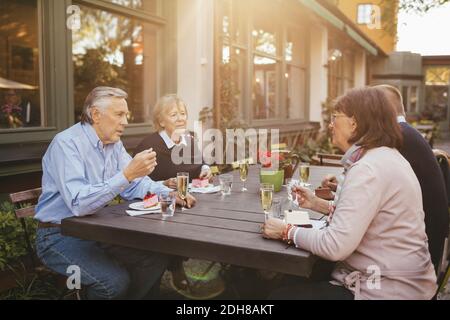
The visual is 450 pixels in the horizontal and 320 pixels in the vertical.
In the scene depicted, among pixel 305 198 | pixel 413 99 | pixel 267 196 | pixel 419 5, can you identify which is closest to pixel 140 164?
pixel 267 196

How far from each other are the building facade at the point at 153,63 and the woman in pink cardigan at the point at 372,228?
96.9 inches

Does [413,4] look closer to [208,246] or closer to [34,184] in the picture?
[34,184]

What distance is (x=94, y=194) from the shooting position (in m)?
2.13

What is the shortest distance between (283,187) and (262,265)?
4.62ft

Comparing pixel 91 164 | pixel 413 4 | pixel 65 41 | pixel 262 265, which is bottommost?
pixel 262 265

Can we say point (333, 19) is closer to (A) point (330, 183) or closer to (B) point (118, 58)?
(B) point (118, 58)

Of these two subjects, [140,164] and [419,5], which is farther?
[419,5]

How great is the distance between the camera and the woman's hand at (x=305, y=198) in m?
2.29

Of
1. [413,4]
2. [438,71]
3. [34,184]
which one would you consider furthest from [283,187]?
[438,71]

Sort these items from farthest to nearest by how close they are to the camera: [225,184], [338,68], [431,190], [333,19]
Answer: [338,68] → [333,19] → [225,184] → [431,190]

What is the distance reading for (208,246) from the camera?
5.85 feet

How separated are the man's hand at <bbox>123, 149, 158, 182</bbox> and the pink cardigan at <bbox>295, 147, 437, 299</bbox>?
79cm

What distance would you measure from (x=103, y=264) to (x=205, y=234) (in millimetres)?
663

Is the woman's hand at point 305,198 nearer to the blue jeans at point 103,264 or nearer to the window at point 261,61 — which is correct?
the blue jeans at point 103,264
